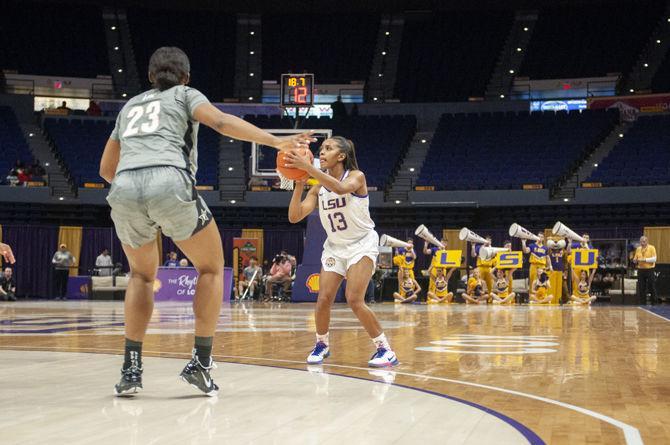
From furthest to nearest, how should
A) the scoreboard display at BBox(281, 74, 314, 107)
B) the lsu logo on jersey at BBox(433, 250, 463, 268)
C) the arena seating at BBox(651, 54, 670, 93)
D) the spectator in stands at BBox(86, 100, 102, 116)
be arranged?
1. the arena seating at BBox(651, 54, 670, 93)
2. the spectator in stands at BBox(86, 100, 102, 116)
3. the scoreboard display at BBox(281, 74, 314, 107)
4. the lsu logo on jersey at BBox(433, 250, 463, 268)

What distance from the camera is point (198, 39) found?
35.4 m

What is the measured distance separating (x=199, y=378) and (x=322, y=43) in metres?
33.0

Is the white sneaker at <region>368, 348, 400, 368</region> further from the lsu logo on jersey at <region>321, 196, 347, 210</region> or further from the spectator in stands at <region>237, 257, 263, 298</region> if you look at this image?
the spectator in stands at <region>237, 257, 263, 298</region>

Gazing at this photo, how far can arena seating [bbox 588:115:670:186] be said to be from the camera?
26263 mm

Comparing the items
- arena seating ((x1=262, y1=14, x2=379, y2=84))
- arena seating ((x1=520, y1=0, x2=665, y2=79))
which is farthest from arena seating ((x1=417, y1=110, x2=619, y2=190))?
arena seating ((x1=262, y1=14, x2=379, y2=84))

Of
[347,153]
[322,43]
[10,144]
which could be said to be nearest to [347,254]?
[347,153]

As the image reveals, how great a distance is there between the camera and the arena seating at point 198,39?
34500 mm

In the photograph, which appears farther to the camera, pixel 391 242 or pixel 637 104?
pixel 637 104

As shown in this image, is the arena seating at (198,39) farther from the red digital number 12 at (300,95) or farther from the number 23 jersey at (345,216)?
the number 23 jersey at (345,216)

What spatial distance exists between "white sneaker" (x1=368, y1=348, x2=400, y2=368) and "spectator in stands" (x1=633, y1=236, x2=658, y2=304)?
15.0m

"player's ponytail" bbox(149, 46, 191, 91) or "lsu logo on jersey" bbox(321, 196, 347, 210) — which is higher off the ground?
"player's ponytail" bbox(149, 46, 191, 91)

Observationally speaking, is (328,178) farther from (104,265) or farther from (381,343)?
(104,265)

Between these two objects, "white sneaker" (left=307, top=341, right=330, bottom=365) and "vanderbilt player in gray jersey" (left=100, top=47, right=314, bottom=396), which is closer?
"vanderbilt player in gray jersey" (left=100, top=47, right=314, bottom=396)

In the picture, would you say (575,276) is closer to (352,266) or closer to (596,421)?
(352,266)
